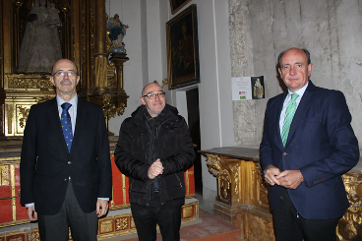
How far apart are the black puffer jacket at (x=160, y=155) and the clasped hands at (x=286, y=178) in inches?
25.4

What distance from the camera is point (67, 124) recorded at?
2.01 meters

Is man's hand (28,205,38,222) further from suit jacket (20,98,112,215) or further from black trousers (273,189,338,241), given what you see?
black trousers (273,189,338,241)

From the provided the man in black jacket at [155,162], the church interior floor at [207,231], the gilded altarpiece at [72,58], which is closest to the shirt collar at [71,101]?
the man in black jacket at [155,162]

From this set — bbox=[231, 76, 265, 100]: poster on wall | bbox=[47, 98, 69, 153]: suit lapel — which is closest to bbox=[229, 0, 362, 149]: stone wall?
bbox=[231, 76, 265, 100]: poster on wall

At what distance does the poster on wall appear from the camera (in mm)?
4262

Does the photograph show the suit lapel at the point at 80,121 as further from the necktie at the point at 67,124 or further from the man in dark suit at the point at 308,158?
the man in dark suit at the point at 308,158

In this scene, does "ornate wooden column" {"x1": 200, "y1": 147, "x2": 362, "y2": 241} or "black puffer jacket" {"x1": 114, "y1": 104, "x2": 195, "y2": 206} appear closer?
"black puffer jacket" {"x1": 114, "y1": 104, "x2": 195, "y2": 206}

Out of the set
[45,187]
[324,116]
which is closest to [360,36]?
[324,116]

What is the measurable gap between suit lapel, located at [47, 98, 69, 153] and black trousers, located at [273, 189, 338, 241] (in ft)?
4.88

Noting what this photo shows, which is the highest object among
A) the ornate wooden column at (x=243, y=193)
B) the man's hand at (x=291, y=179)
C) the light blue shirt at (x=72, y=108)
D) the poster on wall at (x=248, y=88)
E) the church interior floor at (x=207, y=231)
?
the poster on wall at (x=248, y=88)

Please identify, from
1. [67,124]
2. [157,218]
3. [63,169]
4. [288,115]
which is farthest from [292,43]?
[63,169]

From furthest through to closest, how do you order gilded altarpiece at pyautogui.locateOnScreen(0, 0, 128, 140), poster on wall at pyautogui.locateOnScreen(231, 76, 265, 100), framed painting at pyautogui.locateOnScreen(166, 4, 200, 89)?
gilded altarpiece at pyautogui.locateOnScreen(0, 0, 128, 140)
framed painting at pyautogui.locateOnScreen(166, 4, 200, 89)
poster on wall at pyautogui.locateOnScreen(231, 76, 265, 100)

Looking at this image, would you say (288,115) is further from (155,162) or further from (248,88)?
(248,88)

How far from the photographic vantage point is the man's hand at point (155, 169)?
201 cm
